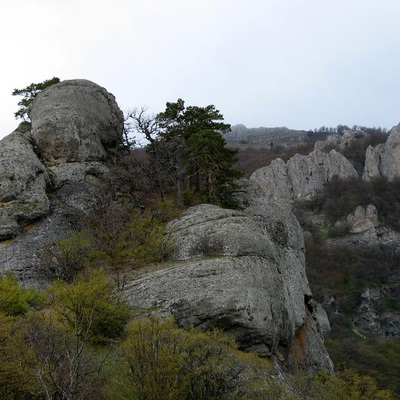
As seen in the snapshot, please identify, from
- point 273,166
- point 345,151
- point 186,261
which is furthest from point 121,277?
point 345,151

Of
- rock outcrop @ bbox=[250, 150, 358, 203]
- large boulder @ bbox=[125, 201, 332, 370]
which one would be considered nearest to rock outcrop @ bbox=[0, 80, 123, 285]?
large boulder @ bbox=[125, 201, 332, 370]

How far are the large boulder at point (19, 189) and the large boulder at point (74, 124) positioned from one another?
3.34 m

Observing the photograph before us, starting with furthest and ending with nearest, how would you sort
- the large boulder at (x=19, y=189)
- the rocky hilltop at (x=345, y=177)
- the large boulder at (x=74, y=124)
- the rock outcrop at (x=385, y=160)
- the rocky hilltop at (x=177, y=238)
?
1. the rock outcrop at (x=385, y=160)
2. the rocky hilltop at (x=345, y=177)
3. the large boulder at (x=74, y=124)
4. the large boulder at (x=19, y=189)
5. the rocky hilltop at (x=177, y=238)

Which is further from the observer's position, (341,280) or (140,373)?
(341,280)

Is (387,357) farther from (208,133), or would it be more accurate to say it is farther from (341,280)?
(341,280)

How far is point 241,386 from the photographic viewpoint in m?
A: 13.8

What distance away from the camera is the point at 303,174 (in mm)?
151875

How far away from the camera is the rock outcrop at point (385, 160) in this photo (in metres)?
143

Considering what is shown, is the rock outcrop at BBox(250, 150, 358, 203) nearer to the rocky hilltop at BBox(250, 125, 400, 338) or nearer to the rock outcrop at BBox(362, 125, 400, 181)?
the rocky hilltop at BBox(250, 125, 400, 338)

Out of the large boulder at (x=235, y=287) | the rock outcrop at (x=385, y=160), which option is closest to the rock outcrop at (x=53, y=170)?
the large boulder at (x=235, y=287)

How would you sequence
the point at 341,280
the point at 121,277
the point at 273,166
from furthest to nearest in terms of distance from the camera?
the point at 273,166, the point at 341,280, the point at 121,277

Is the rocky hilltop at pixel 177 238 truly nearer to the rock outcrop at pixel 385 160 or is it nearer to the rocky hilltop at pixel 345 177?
the rocky hilltop at pixel 345 177

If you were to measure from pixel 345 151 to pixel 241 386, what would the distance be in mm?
159006

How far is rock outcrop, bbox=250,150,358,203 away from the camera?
14825cm
